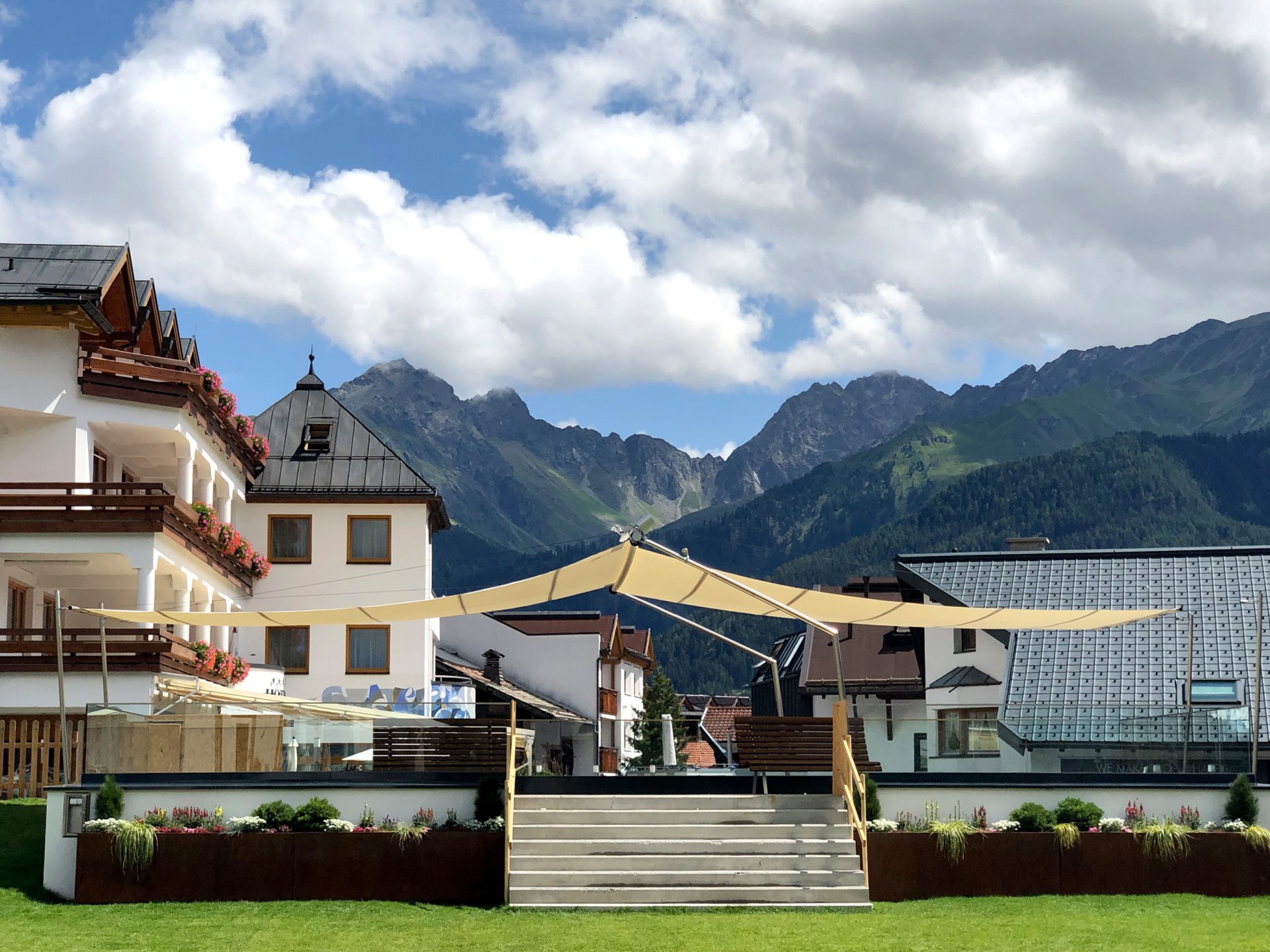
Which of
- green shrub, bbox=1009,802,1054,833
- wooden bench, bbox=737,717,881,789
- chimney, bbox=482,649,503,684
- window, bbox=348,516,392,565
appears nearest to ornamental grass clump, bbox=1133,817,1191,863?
green shrub, bbox=1009,802,1054,833

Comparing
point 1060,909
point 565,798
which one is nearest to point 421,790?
point 565,798

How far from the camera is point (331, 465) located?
3703cm

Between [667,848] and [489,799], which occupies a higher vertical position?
[489,799]

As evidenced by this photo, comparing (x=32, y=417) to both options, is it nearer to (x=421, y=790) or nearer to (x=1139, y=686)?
(x=421, y=790)

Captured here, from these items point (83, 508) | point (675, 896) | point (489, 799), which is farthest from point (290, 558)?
point (675, 896)

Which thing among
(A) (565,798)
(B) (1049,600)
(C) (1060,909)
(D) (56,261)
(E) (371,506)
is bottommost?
(C) (1060,909)

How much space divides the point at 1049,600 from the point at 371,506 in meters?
16.4

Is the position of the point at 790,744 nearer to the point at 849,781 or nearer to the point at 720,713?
the point at 849,781

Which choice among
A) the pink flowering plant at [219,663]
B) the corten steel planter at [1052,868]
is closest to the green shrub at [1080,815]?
the corten steel planter at [1052,868]

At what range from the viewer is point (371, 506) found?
36.7 metres

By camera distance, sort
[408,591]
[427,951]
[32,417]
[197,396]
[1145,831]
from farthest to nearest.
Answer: [408,591], [197,396], [32,417], [1145,831], [427,951]

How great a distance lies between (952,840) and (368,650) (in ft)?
71.6

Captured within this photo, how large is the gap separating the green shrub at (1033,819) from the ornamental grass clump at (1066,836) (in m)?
0.14

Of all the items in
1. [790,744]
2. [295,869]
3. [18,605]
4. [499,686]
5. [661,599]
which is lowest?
[295,869]
